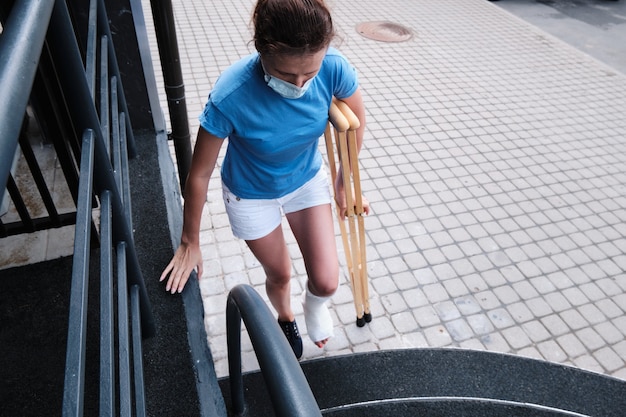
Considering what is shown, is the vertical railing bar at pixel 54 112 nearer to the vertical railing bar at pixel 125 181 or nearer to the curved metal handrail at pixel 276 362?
the vertical railing bar at pixel 125 181

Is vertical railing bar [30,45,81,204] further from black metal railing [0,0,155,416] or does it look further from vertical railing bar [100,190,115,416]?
vertical railing bar [100,190,115,416]

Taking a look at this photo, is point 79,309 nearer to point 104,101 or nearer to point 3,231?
point 104,101

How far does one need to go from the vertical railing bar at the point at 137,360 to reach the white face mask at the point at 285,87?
3.36 feet

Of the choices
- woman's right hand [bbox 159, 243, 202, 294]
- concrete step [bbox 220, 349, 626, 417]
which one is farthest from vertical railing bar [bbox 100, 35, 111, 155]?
concrete step [bbox 220, 349, 626, 417]

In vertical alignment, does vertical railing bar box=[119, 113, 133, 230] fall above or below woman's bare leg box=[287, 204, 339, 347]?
above

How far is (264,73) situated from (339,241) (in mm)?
2333

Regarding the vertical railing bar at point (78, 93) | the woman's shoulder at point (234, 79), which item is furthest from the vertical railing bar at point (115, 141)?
the woman's shoulder at point (234, 79)

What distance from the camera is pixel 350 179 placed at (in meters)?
2.60

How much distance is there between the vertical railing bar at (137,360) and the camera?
5.57ft

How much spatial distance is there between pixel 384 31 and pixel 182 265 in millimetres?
7002

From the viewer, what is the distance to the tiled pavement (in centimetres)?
338

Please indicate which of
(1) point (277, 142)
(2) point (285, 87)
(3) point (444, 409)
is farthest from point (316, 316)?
(2) point (285, 87)

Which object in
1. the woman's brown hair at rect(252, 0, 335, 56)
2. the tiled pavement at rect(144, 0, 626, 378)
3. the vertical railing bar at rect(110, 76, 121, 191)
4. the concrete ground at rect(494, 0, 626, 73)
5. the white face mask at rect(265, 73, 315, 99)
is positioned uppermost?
the woman's brown hair at rect(252, 0, 335, 56)

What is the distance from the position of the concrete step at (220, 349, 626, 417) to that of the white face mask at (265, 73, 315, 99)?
177 centimetres
